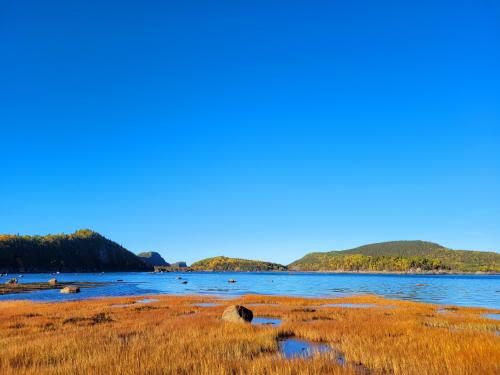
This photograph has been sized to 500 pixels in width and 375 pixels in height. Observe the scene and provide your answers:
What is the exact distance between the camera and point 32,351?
1516 centimetres

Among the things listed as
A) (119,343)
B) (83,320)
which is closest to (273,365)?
(119,343)

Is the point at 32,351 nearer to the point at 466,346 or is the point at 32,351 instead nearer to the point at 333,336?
the point at 333,336

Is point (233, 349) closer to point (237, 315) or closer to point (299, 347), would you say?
point (299, 347)

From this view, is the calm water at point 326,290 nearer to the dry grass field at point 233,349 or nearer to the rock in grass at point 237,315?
the dry grass field at point 233,349

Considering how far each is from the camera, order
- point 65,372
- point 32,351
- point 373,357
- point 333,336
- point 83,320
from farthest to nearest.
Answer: point 83,320, point 333,336, point 32,351, point 373,357, point 65,372

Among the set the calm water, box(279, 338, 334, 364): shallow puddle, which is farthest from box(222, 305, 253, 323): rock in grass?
the calm water

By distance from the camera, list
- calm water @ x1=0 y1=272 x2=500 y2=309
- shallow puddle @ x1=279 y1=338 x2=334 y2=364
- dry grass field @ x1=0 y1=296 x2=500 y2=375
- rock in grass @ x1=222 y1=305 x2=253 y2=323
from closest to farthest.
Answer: dry grass field @ x1=0 y1=296 x2=500 y2=375 → shallow puddle @ x1=279 y1=338 x2=334 y2=364 → rock in grass @ x1=222 y1=305 x2=253 y2=323 → calm water @ x1=0 y1=272 x2=500 y2=309

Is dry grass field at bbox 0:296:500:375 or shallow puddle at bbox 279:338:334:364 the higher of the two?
dry grass field at bbox 0:296:500:375

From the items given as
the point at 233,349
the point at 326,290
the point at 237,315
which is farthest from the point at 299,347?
the point at 326,290

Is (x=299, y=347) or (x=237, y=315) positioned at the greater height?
(x=237, y=315)

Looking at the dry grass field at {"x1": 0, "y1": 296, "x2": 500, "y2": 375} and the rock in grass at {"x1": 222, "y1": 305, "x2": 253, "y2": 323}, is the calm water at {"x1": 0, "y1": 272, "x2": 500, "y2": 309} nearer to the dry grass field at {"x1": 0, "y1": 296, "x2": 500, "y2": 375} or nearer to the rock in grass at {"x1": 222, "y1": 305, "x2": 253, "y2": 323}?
the dry grass field at {"x1": 0, "y1": 296, "x2": 500, "y2": 375}

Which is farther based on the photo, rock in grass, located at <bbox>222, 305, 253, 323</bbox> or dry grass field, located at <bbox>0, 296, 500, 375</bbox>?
rock in grass, located at <bbox>222, 305, 253, 323</bbox>

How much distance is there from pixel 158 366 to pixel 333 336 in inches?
400

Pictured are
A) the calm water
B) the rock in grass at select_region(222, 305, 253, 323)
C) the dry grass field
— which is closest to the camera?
the dry grass field
